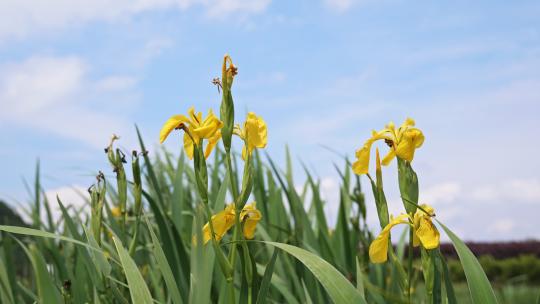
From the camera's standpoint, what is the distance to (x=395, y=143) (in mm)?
1130

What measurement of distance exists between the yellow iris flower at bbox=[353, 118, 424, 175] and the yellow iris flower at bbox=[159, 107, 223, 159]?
287 mm

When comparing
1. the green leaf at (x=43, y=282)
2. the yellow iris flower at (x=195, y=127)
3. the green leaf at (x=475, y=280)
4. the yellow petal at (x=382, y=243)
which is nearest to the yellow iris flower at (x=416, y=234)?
the yellow petal at (x=382, y=243)

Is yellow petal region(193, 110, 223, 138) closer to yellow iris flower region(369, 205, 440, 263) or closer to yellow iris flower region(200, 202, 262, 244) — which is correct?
yellow iris flower region(200, 202, 262, 244)

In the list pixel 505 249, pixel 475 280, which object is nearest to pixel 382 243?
pixel 475 280

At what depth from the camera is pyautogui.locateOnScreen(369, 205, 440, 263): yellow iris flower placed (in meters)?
1.00

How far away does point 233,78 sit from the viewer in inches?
39.9

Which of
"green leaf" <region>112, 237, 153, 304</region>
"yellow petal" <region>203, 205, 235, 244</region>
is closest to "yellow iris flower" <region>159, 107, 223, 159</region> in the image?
"yellow petal" <region>203, 205, 235, 244</region>

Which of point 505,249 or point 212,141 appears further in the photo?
point 505,249

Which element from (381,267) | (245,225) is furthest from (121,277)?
(381,267)

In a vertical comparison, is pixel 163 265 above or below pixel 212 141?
below

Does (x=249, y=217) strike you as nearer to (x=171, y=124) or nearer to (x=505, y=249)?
(x=171, y=124)

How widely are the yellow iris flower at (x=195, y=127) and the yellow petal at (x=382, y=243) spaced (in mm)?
353

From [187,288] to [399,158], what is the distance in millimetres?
699

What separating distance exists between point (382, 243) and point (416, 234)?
0.06 meters
